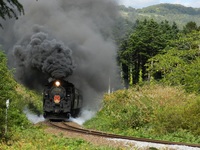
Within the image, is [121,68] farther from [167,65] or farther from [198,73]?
[198,73]

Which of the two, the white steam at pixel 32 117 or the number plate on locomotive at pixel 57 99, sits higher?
the number plate on locomotive at pixel 57 99

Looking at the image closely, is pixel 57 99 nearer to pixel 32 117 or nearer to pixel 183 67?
pixel 32 117

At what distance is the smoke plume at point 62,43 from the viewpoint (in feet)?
80.2

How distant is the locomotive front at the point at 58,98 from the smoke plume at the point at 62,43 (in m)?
2.07

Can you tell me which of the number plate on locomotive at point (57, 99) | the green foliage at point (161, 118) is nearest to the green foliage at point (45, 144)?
the green foliage at point (161, 118)

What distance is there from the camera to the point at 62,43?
84.4 ft

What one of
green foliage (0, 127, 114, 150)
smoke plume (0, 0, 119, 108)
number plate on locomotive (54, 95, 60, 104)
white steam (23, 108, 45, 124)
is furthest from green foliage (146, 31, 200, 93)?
green foliage (0, 127, 114, 150)

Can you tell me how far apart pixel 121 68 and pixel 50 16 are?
2285cm

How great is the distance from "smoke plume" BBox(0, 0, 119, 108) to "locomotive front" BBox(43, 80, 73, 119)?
2.07 m

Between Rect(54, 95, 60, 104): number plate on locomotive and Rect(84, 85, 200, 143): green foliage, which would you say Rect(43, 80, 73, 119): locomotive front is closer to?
Rect(54, 95, 60, 104): number plate on locomotive

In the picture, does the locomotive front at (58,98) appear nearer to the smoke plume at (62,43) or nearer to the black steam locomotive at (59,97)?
the black steam locomotive at (59,97)

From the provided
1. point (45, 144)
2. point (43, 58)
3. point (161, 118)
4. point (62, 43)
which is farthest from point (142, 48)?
point (45, 144)

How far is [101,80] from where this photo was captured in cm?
4394

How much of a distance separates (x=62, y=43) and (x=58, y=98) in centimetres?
638
